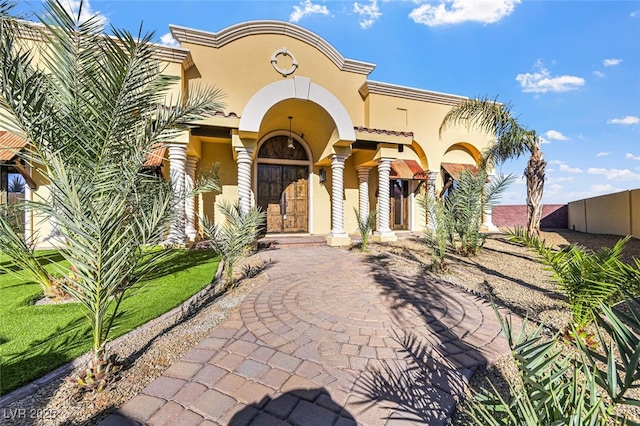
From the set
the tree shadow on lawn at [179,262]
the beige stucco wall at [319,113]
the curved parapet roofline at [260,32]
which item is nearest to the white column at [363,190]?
the beige stucco wall at [319,113]

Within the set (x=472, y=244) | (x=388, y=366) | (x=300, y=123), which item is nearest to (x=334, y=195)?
(x=300, y=123)

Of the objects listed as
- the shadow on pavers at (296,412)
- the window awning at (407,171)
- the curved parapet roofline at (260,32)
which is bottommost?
the shadow on pavers at (296,412)

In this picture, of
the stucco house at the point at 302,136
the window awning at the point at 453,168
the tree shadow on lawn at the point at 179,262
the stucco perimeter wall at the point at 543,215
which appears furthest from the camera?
the stucco perimeter wall at the point at 543,215

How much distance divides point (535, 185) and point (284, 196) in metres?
9.72

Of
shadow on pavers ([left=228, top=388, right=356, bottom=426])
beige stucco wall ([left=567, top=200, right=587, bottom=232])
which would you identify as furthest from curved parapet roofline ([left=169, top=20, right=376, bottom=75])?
beige stucco wall ([left=567, top=200, right=587, bottom=232])

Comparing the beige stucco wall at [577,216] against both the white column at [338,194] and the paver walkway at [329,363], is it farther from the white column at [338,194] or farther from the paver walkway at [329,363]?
the paver walkway at [329,363]

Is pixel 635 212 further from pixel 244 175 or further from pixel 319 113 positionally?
pixel 244 175

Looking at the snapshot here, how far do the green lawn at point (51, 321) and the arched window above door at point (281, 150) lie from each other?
716 cm

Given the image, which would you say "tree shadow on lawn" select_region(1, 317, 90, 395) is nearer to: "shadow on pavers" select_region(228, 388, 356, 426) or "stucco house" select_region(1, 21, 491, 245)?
"shadow on pavers" select_region(228, 388, 356, 426)

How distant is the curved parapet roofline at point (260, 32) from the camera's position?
1064cm

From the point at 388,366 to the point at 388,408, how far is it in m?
0.60

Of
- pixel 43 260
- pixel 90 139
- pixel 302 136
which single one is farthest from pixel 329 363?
pixel 302 136

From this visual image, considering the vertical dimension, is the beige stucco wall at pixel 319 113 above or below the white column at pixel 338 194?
above

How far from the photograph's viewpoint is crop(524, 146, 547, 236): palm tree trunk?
9.52m
